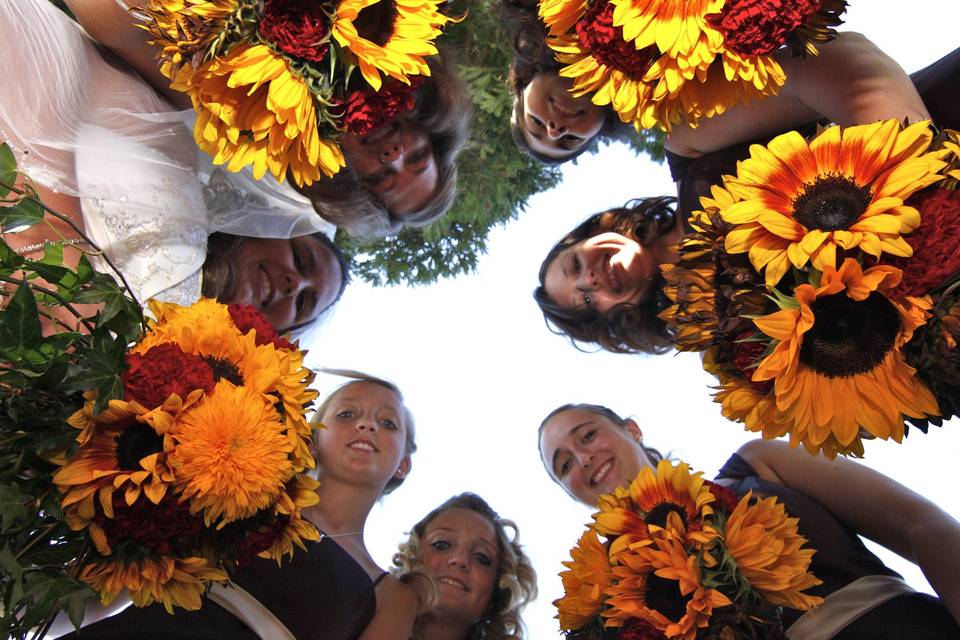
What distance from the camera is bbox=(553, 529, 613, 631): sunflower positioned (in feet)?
6.23

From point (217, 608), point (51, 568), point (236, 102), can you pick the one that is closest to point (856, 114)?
point (236, 102)

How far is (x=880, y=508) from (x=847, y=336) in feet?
3.53

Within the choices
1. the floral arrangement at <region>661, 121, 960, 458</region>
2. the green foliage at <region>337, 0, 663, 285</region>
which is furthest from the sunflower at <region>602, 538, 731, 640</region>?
the green foliage at <region>337, 0, 663, 285</region>

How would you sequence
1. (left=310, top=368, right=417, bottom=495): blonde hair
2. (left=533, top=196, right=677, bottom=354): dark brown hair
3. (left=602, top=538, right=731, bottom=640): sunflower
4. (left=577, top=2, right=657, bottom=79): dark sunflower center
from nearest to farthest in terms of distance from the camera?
(left=577, top=2, right=657, bottom=79): dark sunflower center → (left=602, top=538, right=731, bottom=640): sunflower → (left=533, top=196, right=677, bottom=354): dark brown hair → (left=310, top=368, right=417, bottom=495): blonde hair

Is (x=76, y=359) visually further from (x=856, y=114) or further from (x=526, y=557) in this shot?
(x=526, y=557)

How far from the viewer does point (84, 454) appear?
1.29 metres

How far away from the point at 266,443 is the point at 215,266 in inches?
50.8

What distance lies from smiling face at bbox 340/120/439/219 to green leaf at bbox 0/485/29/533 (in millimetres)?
1240

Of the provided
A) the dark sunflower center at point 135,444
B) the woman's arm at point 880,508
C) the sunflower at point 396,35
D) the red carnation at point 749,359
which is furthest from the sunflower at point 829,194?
the woman's arm at point 880,508

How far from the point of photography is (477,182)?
3369mm

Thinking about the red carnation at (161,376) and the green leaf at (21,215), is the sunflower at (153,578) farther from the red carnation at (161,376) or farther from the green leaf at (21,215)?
the green leaf at (21,215)

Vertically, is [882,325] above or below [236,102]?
above

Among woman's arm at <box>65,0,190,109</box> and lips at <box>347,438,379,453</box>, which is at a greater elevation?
woman's arm at <box>65,0,190,109</box>

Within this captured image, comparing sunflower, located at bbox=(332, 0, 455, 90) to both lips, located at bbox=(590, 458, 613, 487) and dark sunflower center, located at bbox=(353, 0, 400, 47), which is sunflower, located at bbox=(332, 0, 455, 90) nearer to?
dark sunflower center, located at bbox=(353, 0, 400, 47)
